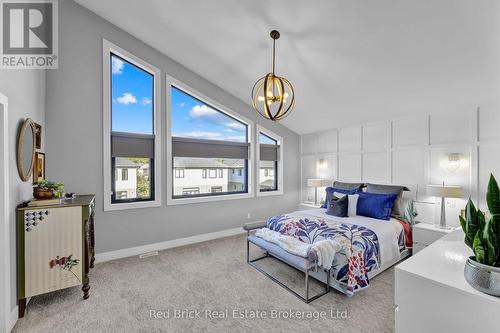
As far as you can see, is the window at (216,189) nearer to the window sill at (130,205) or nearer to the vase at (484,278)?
the window sill at (130,205)

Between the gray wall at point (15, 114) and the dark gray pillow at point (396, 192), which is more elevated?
the gray wall at point (15, 114)

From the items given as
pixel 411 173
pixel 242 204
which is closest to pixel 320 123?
pixel 411 173

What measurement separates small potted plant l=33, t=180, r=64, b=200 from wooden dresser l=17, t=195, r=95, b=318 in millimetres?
126

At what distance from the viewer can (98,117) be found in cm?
339

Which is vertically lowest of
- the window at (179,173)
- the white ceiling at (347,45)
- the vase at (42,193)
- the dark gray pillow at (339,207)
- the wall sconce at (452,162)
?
the dark gray pillow at (339,207)

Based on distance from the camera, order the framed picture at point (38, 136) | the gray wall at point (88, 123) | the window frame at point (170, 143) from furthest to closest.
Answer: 1. the window frame at point (170, 143)
2. the gray wall at point (88, 123)
3. the framed picture at point (38, 136)

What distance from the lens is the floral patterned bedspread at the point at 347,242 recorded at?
7.95ft

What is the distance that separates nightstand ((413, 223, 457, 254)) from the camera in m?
3.04

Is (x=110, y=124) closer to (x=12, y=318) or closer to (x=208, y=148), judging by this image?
(x=208, y=148)

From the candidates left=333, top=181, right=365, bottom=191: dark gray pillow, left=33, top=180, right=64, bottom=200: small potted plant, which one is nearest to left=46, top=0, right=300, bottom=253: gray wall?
left=33, top=180, right=64, bottom=200: small potted plant

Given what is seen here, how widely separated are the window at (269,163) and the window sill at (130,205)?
7.45 ft

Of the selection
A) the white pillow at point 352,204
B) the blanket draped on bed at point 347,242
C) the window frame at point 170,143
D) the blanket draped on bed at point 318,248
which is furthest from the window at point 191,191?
the white pillow at point 352,204

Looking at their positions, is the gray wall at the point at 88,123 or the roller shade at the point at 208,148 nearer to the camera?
the gray wall at the point at 88,123

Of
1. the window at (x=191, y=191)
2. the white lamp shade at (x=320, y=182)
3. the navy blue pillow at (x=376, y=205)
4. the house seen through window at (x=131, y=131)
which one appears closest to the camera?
the navy blue pillow at (x=376, y=205)
